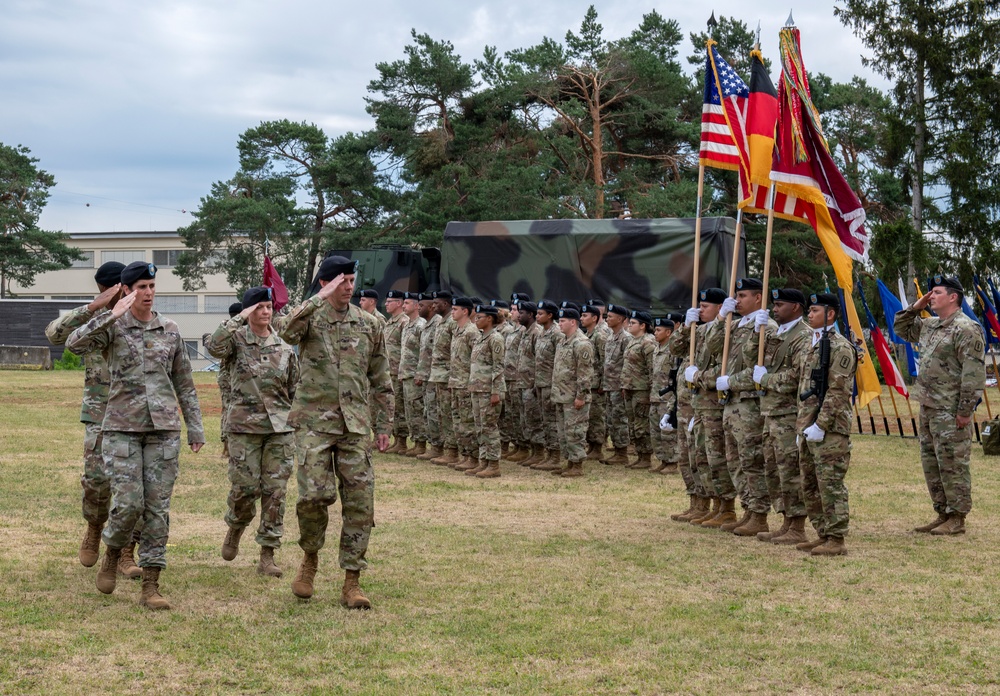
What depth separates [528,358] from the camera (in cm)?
1399

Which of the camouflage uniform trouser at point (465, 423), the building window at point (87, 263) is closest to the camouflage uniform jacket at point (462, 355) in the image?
the camouflage uniform trouser at point (465, 423)

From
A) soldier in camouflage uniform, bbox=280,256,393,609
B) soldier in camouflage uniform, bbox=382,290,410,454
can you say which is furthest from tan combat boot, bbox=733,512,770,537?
soldier in camouflage uniform, bbox=382,290,410,454

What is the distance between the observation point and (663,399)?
13.3 m

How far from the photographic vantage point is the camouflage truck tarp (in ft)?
53.4

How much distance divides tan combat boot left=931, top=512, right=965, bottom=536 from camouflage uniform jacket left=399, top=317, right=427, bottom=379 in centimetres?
732

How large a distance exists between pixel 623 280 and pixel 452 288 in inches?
121

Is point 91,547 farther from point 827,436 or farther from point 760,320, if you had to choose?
point 827,436

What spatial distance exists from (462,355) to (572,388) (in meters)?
1.44

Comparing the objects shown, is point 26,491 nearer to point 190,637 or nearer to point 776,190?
point 190,637

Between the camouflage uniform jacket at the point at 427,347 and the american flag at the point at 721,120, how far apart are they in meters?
4.97

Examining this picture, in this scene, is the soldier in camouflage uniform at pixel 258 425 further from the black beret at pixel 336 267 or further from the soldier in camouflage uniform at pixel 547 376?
the soldier in camouflage uniform at pixel 547 376

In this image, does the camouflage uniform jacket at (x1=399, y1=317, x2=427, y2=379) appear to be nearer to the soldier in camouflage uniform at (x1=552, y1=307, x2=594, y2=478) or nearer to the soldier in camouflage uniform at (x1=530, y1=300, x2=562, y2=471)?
the soldier in camouflage uniform at (x1=530, y1=300, x2=562, y2=471)

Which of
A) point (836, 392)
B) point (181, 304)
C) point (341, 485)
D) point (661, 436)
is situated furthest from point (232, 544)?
point (181, 304)

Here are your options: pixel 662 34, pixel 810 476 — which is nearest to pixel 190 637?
pixel 810 476
